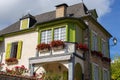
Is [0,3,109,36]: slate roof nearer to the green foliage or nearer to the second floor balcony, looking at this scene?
the second floor balcony

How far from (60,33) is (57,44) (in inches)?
54.2

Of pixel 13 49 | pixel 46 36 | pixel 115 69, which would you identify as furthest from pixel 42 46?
pixel 115 69

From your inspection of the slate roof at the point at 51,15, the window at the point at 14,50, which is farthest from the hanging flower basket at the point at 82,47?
the window at the point at 14,50

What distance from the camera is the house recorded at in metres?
19.1

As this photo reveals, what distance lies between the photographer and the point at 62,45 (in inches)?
749

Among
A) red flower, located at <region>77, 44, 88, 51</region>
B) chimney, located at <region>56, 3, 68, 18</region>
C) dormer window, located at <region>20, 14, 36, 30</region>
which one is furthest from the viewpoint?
dormer window, located at <region>20, 14, 36, 30</region>

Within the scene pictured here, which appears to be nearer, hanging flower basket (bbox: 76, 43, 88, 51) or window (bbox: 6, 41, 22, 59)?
hanging flower basket (bbox: 76, 43, 88, 51)

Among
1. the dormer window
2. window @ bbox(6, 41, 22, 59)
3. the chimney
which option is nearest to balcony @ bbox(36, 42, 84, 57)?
window @ bbox(6, 41, 22, 59)

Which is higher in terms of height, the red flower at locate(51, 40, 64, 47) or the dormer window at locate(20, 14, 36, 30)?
the dormer window at locate(20, 14, 36, 30)

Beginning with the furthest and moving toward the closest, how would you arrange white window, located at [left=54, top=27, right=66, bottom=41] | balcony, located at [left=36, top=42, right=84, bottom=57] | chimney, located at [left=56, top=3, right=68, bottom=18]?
chimney, located at [left=56, top=3, right=68, bottom=18] < white window, located at [left=54, top=27, right=66, bottom=41] < balcony, located at [left=36, top=42, right=84, bottom=57]

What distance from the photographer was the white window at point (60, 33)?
20.1 m

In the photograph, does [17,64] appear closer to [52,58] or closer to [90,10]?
[52,58]

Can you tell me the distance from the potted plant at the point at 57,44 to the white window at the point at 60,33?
0.87 meters

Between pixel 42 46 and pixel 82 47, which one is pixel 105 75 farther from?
pixel 42 46
